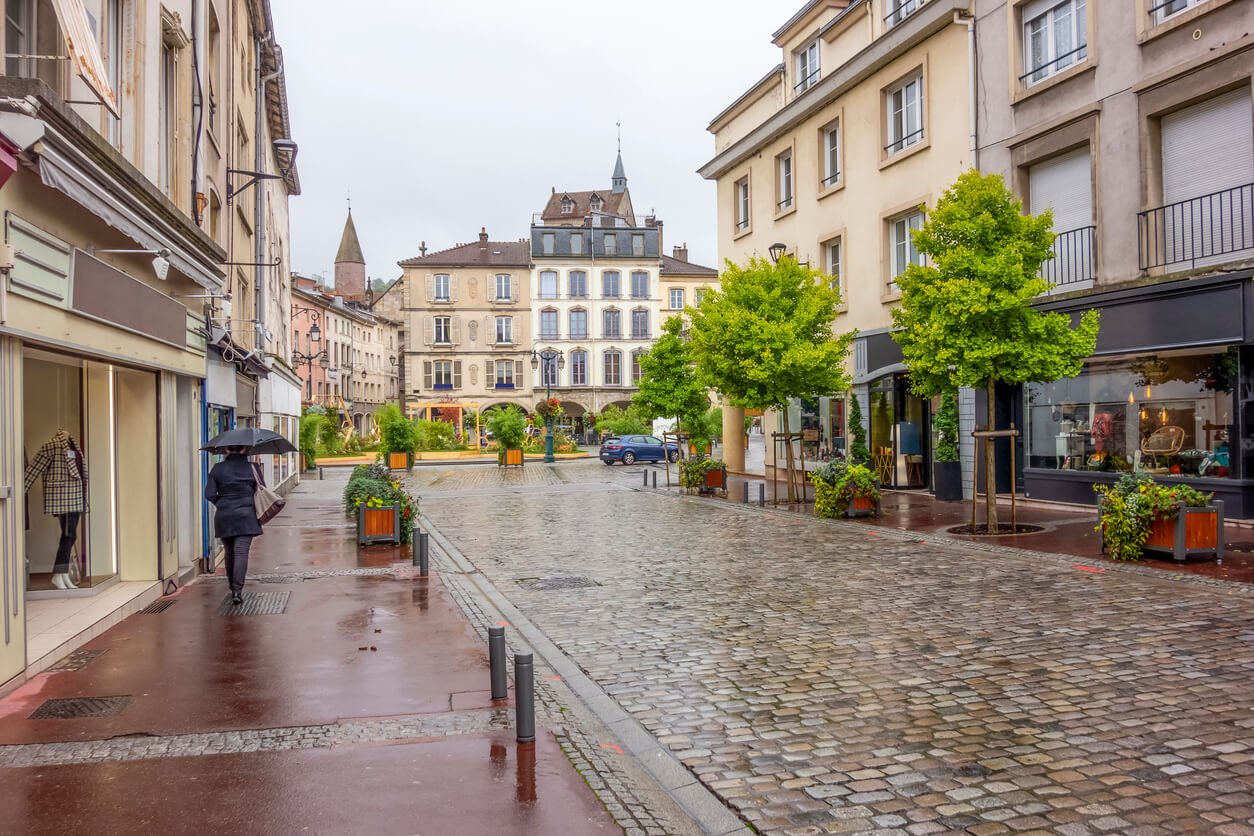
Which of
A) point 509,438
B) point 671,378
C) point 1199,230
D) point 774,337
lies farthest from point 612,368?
point 1199,230

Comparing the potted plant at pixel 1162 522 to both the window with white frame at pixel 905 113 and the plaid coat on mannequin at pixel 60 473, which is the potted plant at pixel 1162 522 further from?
the window with white frame at pixel 905 113

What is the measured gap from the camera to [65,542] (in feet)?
29.9

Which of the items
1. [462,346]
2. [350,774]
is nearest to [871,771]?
[350,774]

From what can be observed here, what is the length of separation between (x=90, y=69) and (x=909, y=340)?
10.8 m

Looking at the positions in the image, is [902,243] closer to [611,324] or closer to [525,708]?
[525,708]

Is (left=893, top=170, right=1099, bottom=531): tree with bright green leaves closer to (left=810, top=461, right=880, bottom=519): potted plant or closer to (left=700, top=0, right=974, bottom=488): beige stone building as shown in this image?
(left=810, top=461, right=880, bottom=519): potted plant

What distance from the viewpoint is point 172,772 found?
4863 mm

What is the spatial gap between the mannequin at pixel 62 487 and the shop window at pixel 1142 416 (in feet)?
42.0

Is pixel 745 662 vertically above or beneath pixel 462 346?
beneath

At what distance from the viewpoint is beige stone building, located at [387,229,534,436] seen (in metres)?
64.6

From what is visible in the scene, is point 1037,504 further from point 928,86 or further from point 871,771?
point 871,771

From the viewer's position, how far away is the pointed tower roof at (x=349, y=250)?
91062mm

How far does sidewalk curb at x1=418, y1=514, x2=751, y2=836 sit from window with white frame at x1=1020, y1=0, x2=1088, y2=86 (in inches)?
560

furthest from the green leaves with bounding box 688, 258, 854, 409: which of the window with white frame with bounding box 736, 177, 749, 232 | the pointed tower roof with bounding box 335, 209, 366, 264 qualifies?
the pointed tower roof with bounding box 335, 209, 366, 264
